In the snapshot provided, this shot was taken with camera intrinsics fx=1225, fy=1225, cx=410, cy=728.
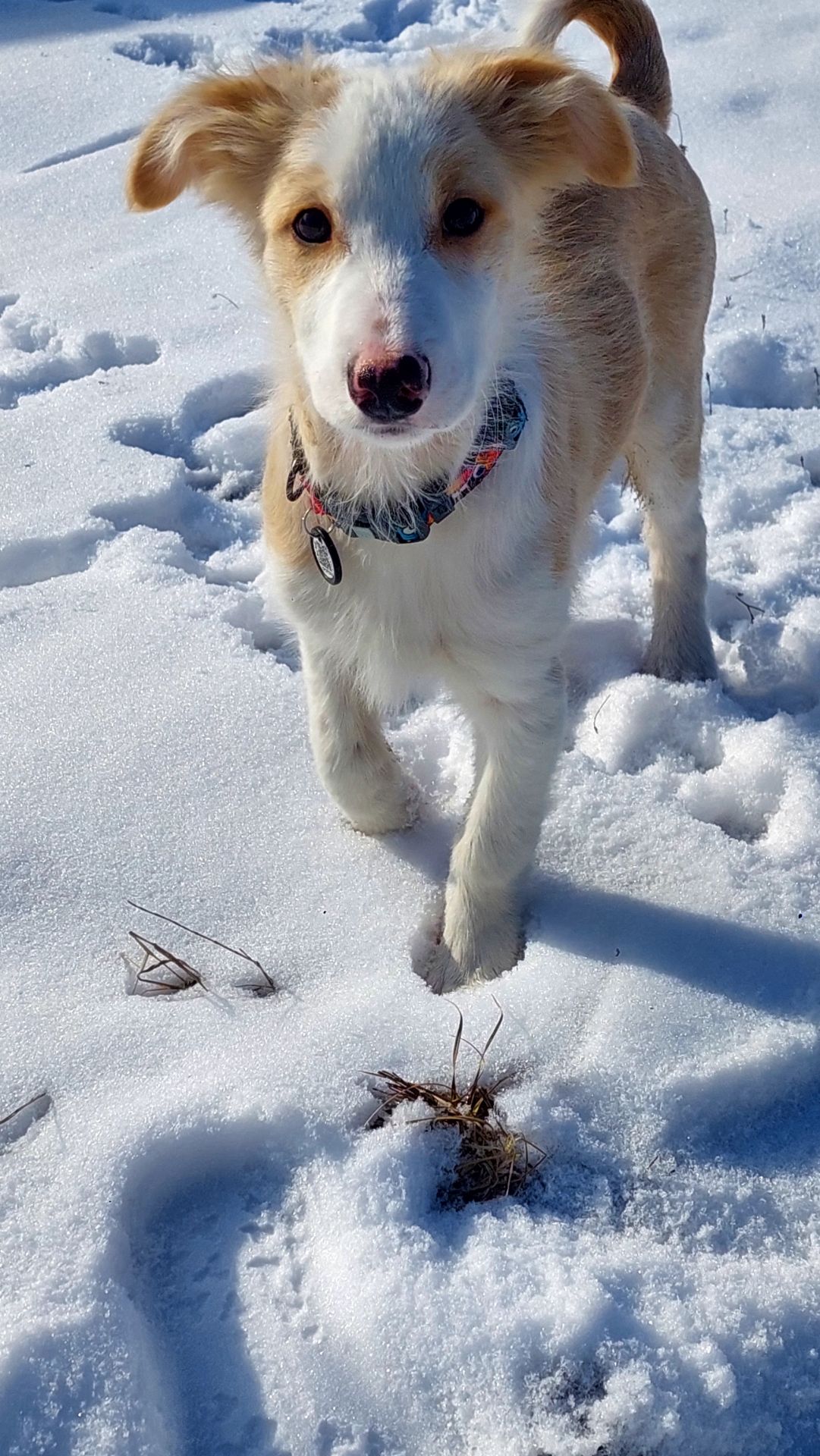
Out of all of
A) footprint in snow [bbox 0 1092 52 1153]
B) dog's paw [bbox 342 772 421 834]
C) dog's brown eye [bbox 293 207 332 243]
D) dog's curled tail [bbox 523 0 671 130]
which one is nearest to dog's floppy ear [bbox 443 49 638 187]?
dog's brown eye [bbox 293 207 332 243]

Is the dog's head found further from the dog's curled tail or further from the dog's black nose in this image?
the dog's curled tail

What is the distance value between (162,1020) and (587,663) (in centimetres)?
158

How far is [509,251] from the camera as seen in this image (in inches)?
85.5

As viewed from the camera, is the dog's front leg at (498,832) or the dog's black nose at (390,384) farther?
the dog's front leg at (498,832)

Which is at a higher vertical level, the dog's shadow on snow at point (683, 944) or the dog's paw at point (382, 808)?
the dog's paw at point (382, 808)

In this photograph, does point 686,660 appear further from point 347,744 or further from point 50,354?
point 50,354

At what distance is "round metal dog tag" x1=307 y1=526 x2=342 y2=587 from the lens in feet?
7.33

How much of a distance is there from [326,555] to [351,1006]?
32.7 inches

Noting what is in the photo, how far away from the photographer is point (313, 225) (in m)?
1.97

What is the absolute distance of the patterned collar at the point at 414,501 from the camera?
7.18ft

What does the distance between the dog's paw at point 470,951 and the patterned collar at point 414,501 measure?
29.0 inches

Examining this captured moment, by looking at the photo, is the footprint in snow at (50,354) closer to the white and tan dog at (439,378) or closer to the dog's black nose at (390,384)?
the white and tan dog at (439,378)

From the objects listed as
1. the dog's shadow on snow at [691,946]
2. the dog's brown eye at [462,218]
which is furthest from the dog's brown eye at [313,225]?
the dog's shadow on snow at [691,946]

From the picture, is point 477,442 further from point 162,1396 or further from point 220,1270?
point 162,1396
